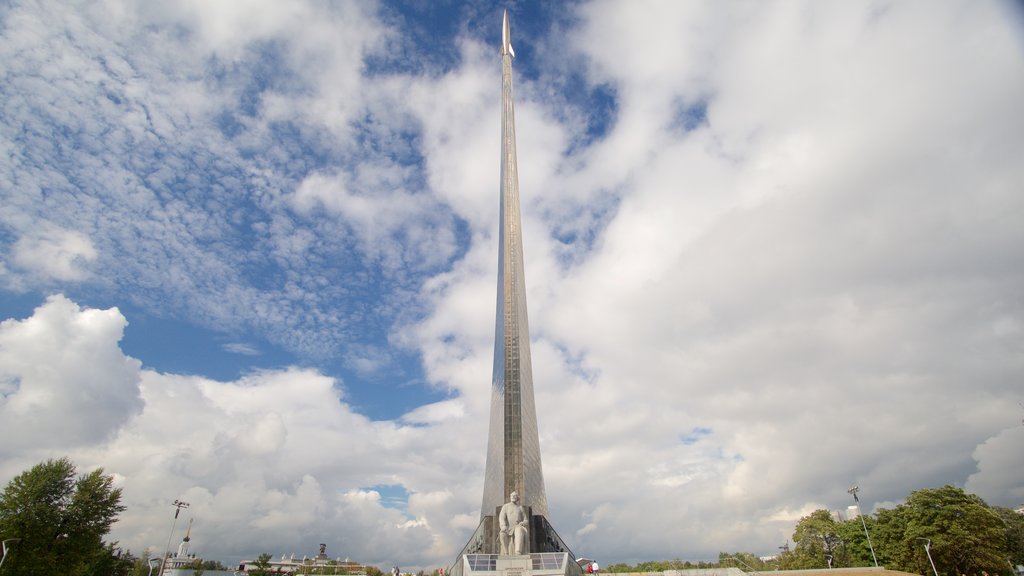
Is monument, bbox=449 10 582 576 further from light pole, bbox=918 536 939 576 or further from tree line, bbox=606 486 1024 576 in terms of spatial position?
tree line, bbox=606 486 1024 576

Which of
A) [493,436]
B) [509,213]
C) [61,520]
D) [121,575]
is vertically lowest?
[121,575]

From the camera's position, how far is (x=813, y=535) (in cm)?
4884

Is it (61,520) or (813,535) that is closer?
(61,520)

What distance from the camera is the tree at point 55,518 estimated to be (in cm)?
2839

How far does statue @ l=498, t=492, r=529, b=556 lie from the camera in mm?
21703

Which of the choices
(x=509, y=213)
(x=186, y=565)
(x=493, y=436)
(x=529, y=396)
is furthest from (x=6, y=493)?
(x=186, y=565)

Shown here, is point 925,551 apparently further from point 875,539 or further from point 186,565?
point 186,565

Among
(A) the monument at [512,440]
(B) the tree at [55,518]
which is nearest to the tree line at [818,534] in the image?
(B) the tree at [55,518]

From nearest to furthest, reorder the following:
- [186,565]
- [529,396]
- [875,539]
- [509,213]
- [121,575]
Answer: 1. [529,396]
2. [509,213]
3. [875,539]
4. [121,575]
5. [186,565]

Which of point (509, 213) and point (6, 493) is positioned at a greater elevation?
point (509, 213)

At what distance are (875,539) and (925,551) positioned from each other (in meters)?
6.52

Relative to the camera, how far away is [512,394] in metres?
29.3

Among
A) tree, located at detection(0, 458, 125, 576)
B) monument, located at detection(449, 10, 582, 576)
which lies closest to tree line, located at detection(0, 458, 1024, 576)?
tree, located at detection(0, 458, 125, 576)

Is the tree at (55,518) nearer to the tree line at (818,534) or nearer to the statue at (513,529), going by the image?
the tree line at (818,534)
